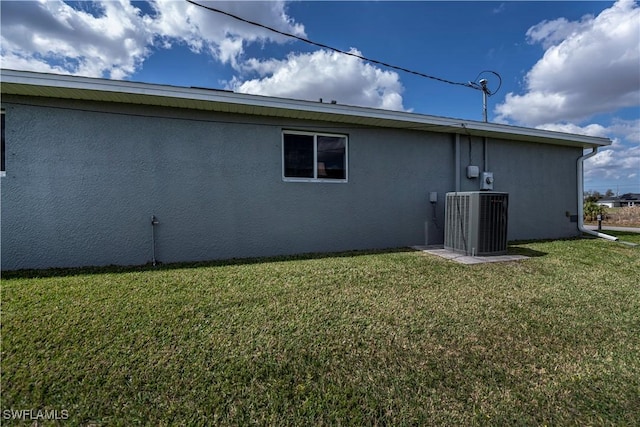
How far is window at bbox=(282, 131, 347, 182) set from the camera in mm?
5340

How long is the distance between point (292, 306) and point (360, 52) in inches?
190

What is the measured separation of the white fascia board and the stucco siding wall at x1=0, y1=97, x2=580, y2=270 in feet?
1.01

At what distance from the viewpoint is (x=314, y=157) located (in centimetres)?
549

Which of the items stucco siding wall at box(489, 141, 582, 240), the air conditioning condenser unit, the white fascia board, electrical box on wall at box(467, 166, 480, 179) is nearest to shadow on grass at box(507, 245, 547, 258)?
the air conditioning condenser unit

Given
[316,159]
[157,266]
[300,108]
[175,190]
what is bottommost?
[157,266]

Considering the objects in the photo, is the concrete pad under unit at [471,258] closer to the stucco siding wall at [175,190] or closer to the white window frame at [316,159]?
the stucco siding wall at [175,190]

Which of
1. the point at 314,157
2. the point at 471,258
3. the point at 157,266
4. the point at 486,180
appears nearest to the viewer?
the point at 157,266

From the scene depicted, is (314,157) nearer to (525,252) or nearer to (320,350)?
(320,350)

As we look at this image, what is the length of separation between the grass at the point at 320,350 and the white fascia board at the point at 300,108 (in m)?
2.64

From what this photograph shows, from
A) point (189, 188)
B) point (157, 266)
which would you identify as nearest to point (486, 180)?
point (189, 188)

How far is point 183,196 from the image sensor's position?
474cm

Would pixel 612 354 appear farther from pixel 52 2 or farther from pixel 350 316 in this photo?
pixel 52 2

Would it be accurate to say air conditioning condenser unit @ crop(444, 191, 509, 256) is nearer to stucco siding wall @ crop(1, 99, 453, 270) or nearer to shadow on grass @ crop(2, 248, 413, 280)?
shadow on grass @ crop(2, 248, 413, 280)

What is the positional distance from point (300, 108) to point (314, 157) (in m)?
0.98
